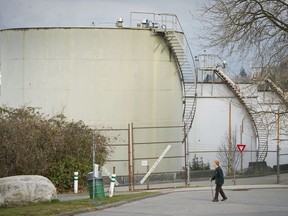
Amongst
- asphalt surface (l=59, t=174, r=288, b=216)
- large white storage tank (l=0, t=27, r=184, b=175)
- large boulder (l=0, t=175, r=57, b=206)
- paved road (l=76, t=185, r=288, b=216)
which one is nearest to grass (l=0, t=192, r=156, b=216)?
large boulder (l=0, t=175, r=57, b=206)

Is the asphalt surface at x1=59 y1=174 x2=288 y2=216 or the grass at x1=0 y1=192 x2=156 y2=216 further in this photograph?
the asphalt surface at x1=59 y1=174 x2=288 y2=216

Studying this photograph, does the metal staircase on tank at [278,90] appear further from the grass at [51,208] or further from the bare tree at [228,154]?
the grass at [51,208]

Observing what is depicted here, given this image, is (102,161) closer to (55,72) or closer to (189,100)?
(55,72)

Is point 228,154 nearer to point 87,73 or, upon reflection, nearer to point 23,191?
point 87,73

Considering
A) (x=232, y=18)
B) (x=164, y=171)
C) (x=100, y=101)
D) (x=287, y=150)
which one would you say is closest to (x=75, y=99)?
(x=100, y=101)

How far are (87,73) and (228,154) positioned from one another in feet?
46.6

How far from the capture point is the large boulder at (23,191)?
19.3 meters

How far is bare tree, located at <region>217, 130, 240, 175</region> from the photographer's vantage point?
46.7m

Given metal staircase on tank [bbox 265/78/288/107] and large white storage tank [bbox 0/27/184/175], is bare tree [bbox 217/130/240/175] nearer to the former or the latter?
large white storage tank [bbox 0/27/184/175]

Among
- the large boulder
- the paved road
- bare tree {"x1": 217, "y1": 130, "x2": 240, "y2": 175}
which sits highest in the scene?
bare tree {"x1": 217, "y1": 130, "x2": 240, "y2": 175}

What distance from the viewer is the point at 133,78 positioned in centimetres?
3888

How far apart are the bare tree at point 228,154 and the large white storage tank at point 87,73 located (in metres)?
9.34

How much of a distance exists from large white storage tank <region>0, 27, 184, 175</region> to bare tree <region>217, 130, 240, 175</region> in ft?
30.6

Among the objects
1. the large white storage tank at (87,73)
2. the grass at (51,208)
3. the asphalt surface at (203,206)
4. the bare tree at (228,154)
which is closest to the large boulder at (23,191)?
the grass at (51,208)
